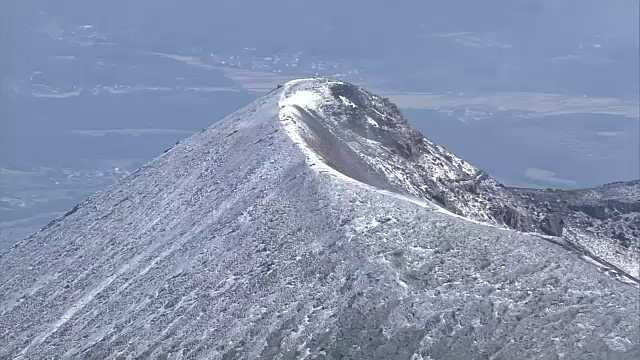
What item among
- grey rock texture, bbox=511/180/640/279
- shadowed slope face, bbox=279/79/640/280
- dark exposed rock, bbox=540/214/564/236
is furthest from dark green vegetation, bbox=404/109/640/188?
dark exposed rock, bbox=540/214/564/236

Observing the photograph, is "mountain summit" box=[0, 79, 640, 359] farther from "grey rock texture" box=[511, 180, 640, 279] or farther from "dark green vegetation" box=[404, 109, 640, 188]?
"dark green vegetation" box=[404, 109, 640, 188]

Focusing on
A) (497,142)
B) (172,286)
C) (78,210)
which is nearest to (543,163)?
(497,142)

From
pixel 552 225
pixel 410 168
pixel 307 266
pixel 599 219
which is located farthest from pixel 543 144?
pixel 307 266

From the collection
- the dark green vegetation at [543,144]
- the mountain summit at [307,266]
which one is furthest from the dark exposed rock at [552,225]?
the dark green vegetation at [543,144]

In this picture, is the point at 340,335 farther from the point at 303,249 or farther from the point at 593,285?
the point at 593,285

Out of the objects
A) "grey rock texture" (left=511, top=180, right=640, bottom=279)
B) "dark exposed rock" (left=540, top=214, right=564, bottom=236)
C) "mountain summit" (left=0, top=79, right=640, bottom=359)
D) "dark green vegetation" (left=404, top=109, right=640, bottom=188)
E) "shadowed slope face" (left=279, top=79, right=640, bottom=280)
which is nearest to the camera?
"mountain summit" (left=0, top=79, right=640, bottom=359)

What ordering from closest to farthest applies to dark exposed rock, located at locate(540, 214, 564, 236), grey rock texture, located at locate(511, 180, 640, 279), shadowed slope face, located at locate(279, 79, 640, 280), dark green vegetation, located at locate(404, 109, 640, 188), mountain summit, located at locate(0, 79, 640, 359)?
1. mountain summit, located at locate(0, 79, 640, 359)
2. shadowed slope face, located at locate(279, 79, 640, 280)
3. dark exposed rock, located at locate(540, 214, 564, 236)
4. grey rock texture, located at locate(511, 180, 640, 279)
5. dark green vegetation, located at locate(404, 109, 640, 188)

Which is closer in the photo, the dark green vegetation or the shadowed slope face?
the shadowed slope face

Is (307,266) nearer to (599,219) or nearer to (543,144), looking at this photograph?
(599,219)

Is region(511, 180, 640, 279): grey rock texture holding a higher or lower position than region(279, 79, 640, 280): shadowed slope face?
lower
